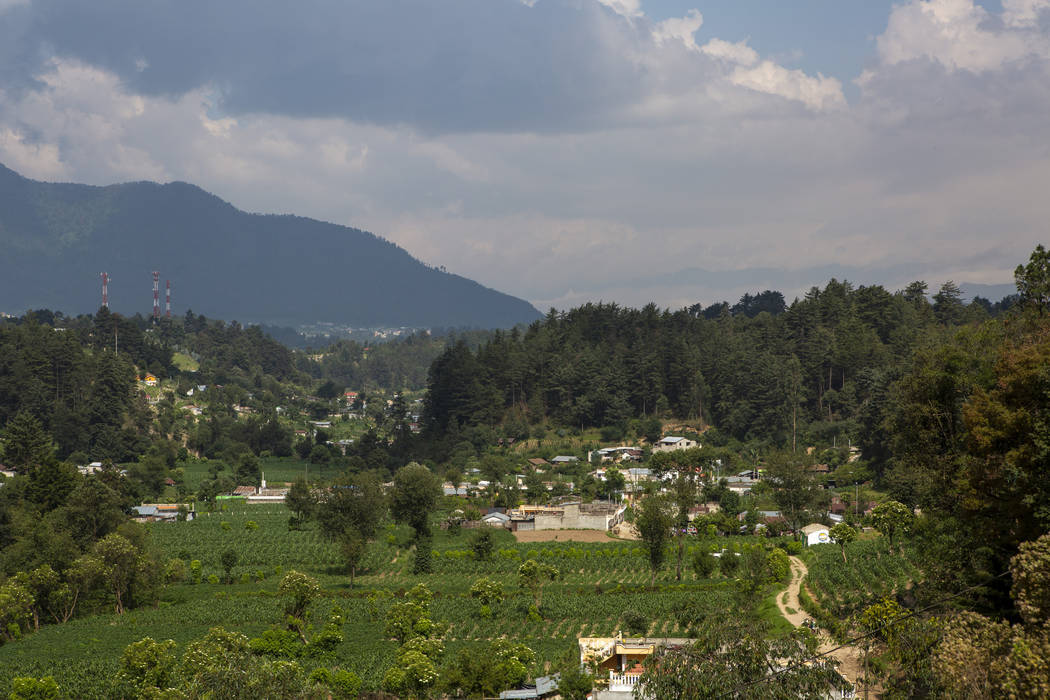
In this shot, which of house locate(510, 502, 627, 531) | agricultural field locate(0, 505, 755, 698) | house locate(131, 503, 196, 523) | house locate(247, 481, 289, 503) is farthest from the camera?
house locate(247, 481, 289, 503)

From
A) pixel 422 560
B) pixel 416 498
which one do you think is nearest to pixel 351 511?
pixel 416 498

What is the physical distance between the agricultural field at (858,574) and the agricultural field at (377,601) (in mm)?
3792

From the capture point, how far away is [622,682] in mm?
25797

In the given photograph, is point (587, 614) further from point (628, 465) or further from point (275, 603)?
point (628, 465)

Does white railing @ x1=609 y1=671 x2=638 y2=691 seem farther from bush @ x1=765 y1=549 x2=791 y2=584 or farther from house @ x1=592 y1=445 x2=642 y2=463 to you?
house @ x1=592 y1=445 x2=642 y2=463

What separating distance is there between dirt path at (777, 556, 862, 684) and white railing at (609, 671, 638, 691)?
4.98 meters

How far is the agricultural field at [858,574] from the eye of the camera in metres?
32.9

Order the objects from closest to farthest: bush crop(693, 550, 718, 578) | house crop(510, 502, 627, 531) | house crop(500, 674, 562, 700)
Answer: house crop(500, 674, 562, 700) < bush crop(693, 550, 718, 578) < house crop(510, 502, 627, 531)

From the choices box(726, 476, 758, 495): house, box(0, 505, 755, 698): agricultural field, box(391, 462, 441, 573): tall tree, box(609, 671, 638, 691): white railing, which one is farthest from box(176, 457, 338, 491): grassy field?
box(609, 671, 638, 691): white railing

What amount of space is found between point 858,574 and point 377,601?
2032 cm

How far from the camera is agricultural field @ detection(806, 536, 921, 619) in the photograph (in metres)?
32.9

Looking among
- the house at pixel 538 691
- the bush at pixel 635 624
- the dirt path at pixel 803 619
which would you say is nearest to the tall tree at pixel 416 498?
the dirt path at pixel 803 619

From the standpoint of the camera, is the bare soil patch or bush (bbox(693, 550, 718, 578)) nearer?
bush (bbox(693, 550, 718, 578))

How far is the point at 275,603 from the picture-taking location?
4266 centimetres
